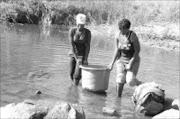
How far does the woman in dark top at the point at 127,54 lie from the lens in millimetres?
6602

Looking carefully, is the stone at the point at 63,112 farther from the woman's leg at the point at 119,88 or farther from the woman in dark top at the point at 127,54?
the woman's leg at the point at 119,88

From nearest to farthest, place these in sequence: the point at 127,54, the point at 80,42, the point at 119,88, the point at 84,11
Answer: the point at 127,54 → the point at 119,88 → the point at 80,42 → the point at 84,11

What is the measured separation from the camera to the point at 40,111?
201 inches

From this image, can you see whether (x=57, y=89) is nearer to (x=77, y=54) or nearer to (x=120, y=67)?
(x=77, y=54)

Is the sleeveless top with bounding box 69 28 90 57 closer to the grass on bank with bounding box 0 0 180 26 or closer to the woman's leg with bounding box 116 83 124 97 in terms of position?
the woman's leg with bounding box 116 83 124 97

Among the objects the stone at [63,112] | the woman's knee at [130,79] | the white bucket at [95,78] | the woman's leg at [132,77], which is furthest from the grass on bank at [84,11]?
the stone at [63,112]

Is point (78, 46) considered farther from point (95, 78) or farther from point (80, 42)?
point (95, 78)

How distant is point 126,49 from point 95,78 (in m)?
1.00

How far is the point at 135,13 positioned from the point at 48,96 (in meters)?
16.2

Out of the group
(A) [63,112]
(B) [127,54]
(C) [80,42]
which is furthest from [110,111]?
(C) [80,42]

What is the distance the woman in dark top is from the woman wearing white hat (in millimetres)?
846

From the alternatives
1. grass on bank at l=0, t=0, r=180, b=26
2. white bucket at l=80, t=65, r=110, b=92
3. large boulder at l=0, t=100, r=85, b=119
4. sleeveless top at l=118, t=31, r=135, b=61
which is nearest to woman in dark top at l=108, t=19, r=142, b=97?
sleeveless top at l=118, t=31, r=135, b=61

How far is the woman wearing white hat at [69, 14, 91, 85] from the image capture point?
7.39 meters

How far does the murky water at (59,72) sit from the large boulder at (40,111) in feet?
2.89
